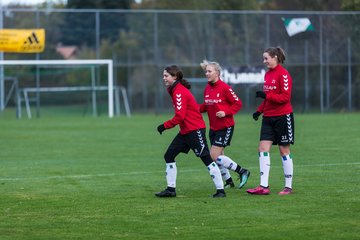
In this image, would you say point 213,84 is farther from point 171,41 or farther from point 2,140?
point 171,41

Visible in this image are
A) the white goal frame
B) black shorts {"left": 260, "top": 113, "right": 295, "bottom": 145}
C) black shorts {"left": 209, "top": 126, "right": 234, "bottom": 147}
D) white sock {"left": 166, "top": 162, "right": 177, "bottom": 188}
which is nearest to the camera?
white sock {"left": 166, "top": 162, "right": 177, "bottom": 188}

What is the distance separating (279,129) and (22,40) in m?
29.5

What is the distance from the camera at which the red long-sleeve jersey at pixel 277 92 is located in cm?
1201

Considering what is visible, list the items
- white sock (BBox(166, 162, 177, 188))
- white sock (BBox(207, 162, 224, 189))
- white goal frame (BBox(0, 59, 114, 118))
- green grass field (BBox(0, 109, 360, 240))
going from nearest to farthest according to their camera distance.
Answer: green grass field (BBox(0, 109, 360, 240)), white sock (BBox(207, 162, 224, 189)), white sock (BBox(166, 162, 177, 188)), white goal frame (BBox(0, 59, 114, 118))

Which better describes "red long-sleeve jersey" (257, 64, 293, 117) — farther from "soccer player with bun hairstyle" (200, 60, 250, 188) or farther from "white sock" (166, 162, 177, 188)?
"white sock" (166, 162, 177, 188)

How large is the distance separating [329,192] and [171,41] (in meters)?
32.4

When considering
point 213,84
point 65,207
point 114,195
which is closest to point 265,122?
point 213,84

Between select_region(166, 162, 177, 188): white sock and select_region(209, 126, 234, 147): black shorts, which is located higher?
select_region(209, 126, 234, 147): black shorts

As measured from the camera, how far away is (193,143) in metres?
12.0

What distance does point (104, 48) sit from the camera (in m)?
43.2

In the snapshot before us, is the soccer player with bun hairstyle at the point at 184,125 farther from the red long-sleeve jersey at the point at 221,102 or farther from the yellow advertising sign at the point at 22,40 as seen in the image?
the yellow advertising sign at the point at 22,40

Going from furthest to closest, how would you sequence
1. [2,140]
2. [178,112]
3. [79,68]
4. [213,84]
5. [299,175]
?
[79,68] → [2,140] → [299,175] → [213,84] → [178,112]

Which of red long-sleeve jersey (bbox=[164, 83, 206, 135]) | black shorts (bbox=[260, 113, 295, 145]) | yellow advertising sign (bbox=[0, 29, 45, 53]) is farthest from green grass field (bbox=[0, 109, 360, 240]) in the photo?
yellow advertising sign (bbox=[0, 29, 45, 53])

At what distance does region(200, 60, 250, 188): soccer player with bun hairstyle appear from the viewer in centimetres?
1272
